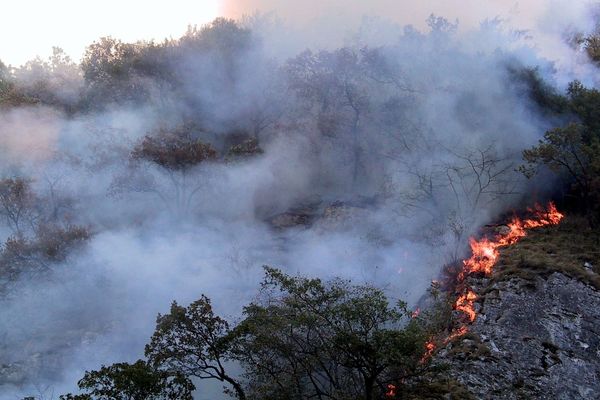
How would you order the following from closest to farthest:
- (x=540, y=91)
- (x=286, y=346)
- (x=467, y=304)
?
(x=286, y=346) → (x=467, y=304) → (x=540, y=91)

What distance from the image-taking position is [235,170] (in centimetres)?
2892

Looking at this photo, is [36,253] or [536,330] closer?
[536,330]

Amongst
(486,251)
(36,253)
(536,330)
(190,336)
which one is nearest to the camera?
(190,336)

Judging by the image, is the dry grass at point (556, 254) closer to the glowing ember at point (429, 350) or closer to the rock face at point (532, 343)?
the rock face at point (532, 343)

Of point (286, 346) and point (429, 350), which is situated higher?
point (286, 346)

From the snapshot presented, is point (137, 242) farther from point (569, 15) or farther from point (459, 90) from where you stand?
point (569, 15)

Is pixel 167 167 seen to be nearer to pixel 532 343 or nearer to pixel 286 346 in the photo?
pixel 286 346

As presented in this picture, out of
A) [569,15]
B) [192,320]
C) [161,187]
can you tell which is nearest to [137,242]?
[161,187]

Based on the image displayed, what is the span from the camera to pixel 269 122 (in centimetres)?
3350

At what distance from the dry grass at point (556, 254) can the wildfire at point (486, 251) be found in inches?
17.5

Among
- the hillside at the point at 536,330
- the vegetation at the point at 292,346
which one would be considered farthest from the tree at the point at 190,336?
the hillside at the point at 536,330

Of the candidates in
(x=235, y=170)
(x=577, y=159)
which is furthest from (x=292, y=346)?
(x=235, y=170)

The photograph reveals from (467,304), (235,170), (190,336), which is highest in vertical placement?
(235,170)

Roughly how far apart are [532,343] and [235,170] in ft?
61.1
